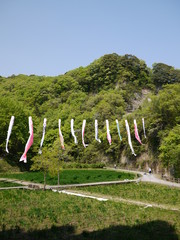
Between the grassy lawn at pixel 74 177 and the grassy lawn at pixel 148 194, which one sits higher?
the grassy lawn at pixel 74 177

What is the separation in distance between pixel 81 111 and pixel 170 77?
2989 cm

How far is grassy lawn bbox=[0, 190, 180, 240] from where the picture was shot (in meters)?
10.6

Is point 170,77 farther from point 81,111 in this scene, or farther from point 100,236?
point 100,236

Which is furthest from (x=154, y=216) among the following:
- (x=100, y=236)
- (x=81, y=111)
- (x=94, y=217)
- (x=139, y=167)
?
(x=81, y=111)

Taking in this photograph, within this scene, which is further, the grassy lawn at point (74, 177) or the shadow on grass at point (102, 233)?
the grassy lawn at point (74, 177)

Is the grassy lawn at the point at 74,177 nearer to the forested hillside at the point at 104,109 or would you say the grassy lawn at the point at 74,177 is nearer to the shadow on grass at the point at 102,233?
the forested hillside at the point at 104,109

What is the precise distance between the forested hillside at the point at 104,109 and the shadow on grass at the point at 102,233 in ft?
45.1

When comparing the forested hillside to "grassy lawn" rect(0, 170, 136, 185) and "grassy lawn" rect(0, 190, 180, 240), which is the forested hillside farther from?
"grassy lawn" rect(0, 190, 180, 240)

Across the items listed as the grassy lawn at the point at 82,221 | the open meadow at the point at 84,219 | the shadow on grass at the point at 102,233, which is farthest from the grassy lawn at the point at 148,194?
the shadow on grass at the point at 102,233

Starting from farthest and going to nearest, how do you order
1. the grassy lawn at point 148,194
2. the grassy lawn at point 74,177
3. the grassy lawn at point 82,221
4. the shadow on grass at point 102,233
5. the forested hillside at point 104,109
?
the forested hillside at point 104,109
the grassy lawn at point 74,177
the grassy lawn at point 148,194
the grassy lawn at point 82,221
the shadow on grass at point 102,233

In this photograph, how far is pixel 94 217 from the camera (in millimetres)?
13414

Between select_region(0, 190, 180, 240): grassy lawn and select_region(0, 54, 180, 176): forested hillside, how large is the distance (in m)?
9.43

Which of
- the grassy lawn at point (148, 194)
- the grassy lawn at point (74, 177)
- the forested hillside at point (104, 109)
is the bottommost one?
the grassy lawn at point (148, 194)

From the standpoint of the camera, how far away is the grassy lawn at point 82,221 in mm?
10641
